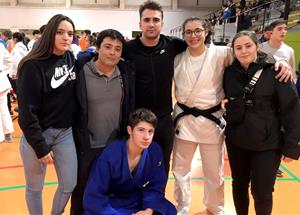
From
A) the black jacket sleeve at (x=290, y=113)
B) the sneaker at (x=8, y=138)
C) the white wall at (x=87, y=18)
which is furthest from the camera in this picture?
the white wall at (x=87, y=18)

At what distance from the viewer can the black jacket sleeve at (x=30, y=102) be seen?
203 centimetres

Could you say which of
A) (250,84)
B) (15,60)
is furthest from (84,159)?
(15,60)

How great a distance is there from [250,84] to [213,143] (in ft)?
2.55

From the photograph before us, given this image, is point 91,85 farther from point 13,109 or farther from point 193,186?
point 13,109

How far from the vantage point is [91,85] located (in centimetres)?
228

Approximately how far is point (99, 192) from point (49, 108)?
75cm

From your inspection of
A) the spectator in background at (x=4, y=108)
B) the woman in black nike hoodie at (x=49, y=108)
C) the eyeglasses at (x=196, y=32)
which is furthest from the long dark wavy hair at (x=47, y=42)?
the spectator in background at (x=4, y=108)

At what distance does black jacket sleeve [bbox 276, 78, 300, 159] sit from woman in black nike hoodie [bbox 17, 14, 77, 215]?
5.18 feet

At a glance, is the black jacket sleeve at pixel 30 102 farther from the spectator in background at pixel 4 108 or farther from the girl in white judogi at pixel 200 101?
the spectator in background at pixel 4 108

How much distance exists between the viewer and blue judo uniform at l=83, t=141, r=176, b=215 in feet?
7.40

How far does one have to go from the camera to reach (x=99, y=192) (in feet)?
7.39

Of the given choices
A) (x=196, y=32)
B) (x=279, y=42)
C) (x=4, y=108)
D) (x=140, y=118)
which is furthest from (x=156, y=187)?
(x=4, y=108)

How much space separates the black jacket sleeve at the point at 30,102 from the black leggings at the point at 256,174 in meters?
1.56

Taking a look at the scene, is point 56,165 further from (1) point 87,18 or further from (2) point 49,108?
(1) point 87,18
